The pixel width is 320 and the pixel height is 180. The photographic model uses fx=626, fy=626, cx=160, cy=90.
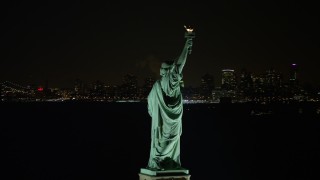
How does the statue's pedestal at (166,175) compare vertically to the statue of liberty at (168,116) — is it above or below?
below

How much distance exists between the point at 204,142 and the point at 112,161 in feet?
85.8

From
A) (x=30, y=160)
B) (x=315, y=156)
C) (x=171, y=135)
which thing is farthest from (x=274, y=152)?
(x=171, y=135)

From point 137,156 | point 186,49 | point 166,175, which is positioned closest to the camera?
point 166,175

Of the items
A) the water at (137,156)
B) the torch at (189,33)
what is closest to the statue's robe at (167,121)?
the torch at (189,33)

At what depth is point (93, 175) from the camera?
57469 millimetres

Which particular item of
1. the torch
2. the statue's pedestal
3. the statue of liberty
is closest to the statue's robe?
the statue of liberty

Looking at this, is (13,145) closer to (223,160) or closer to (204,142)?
(204,142)

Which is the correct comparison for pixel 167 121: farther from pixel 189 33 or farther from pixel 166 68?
pixel 189 33

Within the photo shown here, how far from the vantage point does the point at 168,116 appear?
8.36 meters

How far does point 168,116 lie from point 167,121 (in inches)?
2.7

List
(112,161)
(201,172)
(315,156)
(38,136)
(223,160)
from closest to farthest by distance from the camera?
1. (201,172)
2. (112,161)
3. (223,160)
4. (315,156)
5. (38,136)

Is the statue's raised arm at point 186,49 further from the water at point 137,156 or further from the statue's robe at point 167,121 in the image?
the water at point 137,156

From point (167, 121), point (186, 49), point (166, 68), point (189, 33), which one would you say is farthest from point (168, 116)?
point (189, 33)

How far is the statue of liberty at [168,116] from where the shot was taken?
8.34 meters
